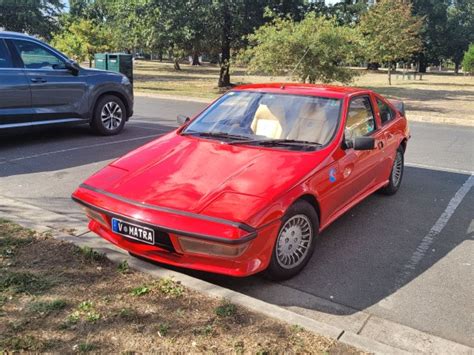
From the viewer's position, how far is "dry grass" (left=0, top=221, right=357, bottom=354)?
2701 mm

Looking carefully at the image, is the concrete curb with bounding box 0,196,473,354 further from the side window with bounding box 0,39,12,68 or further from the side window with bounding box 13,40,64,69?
the side window with bounding box 13,40,64,69

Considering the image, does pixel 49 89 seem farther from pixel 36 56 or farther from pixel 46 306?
pixel 46 306

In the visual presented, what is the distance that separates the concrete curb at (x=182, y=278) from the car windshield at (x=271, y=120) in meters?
1.41

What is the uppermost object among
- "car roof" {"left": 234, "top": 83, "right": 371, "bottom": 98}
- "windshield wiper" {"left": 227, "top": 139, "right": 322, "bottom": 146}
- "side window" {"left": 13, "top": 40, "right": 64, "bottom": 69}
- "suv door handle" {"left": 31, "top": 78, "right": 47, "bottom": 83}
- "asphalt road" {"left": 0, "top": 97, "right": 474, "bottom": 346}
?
"side window" {"left": 13, "top": 40, "right": 64, "bottom": 69}

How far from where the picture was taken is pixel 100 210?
11.9ft

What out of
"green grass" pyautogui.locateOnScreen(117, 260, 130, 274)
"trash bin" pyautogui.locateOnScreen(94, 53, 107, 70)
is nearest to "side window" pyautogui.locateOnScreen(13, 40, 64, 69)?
"green grass" pyautogui.locateOnScreen(117, 260, 130, 274)

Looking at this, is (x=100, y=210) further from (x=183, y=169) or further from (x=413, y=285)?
(x=413, y=285)

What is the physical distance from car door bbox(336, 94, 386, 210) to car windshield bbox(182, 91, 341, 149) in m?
0.24

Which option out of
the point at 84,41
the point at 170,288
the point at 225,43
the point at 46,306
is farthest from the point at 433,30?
the point at 46,306

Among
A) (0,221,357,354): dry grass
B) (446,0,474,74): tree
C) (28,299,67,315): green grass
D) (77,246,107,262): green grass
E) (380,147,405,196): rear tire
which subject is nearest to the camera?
(0,221,357,354): dry grass

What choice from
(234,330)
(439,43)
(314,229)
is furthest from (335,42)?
(439,43)

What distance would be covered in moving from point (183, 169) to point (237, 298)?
3.94ft

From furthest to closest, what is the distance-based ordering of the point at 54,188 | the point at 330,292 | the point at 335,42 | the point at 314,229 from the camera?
the point at 335,42 < the point at 54,188 < the point at 314,229 < the point at 330,292

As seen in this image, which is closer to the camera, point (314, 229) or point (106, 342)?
point (106, 342)
